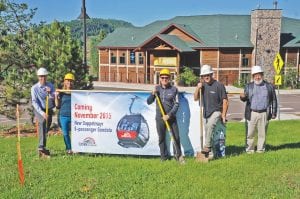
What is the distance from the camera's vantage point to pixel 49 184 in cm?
740

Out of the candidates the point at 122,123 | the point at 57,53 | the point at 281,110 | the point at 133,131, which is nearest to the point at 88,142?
the point at 122,123

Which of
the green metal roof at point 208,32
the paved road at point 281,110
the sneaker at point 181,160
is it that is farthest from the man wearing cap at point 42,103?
the green metal roof at point 208,32

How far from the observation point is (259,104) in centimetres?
905

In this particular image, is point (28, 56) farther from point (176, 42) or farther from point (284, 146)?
point (176, 42)

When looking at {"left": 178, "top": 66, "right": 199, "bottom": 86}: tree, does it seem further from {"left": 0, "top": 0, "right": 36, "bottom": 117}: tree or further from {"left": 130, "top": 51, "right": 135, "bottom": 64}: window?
{"left": 0, "top": 0, "right": 36, "bottom": 117}: tree

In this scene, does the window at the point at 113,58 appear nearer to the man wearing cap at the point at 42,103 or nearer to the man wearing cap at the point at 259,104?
the man wearing cap at the point at 42,103

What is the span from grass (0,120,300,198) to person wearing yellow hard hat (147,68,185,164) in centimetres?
37

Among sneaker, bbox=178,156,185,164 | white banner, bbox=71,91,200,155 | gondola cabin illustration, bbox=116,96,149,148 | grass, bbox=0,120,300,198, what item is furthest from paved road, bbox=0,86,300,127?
sneaker, bbox=178,156,185,164

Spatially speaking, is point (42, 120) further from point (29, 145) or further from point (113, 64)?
point (113, 64)

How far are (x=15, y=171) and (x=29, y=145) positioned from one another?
11.2ft

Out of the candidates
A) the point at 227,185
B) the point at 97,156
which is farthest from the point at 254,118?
the point at 97,156

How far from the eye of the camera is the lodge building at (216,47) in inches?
1718

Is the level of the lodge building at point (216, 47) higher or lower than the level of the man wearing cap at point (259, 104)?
higher

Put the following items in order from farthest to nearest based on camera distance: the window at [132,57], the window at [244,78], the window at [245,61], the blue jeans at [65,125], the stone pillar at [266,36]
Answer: the window at [132,57] < the window at [245,61] < the stone pillar at [266,36] < the window at [244,78] < the blue jeans at [65,125]
